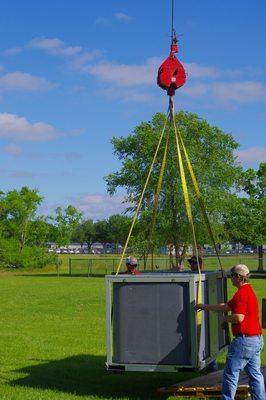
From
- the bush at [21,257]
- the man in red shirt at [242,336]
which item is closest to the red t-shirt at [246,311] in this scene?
the man in red shirt at [242,336]

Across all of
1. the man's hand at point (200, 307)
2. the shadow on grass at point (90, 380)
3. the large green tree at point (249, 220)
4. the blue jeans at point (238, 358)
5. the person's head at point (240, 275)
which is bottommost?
the shadow on grass at point (90, 380)

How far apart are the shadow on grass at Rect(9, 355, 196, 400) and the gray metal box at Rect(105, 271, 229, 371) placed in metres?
0.75

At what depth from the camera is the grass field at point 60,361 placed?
33.1 ft

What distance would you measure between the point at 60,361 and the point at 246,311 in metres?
5.82

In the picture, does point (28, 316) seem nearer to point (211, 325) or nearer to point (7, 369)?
point (7, 369)

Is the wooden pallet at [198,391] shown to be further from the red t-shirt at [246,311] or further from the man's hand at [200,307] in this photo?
the red t-shirt at [246,311]

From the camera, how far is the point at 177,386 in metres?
9.16

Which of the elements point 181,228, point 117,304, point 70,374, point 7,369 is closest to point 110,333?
point 117,304

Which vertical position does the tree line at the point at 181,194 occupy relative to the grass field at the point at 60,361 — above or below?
above

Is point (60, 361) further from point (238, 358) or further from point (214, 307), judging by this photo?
point (238, 358)

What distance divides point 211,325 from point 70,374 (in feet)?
9.89

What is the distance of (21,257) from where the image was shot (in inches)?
2702

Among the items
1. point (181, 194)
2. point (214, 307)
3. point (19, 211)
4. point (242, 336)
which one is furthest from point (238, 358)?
point (19, 211)

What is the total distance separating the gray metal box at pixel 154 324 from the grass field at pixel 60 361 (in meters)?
0.75
